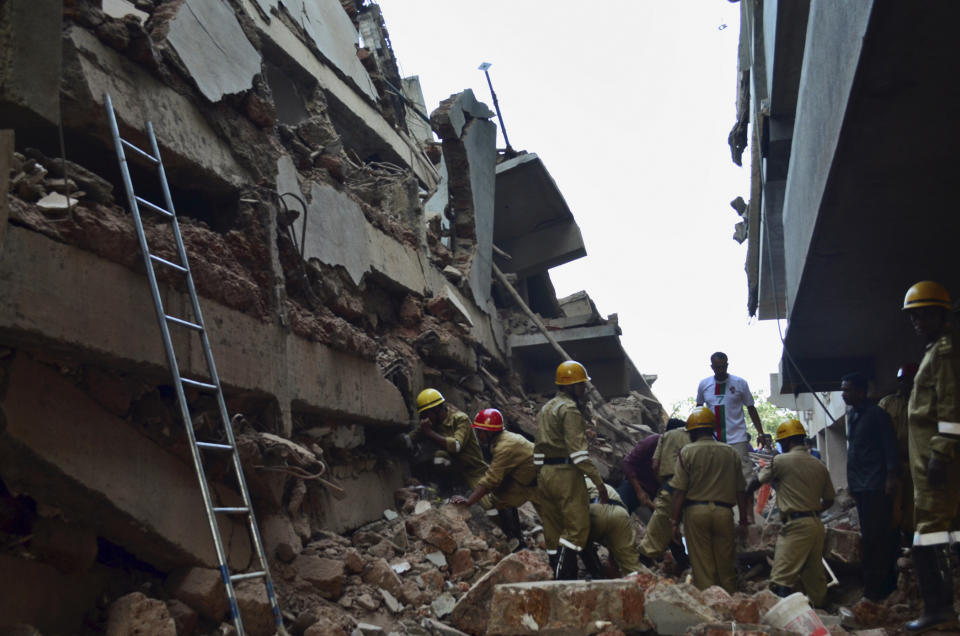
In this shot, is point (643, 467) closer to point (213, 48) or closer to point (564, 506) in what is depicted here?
point (564, 506)

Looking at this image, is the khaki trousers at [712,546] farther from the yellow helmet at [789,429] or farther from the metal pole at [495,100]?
the metal pole at [495,100]

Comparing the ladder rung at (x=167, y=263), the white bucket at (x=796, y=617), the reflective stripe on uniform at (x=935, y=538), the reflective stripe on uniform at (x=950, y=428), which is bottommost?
the white bucket at (x=796, y=617)

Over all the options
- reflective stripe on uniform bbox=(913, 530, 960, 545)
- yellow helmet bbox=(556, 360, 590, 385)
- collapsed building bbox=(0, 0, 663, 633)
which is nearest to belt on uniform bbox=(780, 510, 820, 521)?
yellow helmet bbox=(556, 360, 590, 385)

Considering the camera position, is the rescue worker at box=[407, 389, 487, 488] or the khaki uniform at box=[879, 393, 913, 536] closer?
the khaki uniform at box=[879, 393, 913, 536]

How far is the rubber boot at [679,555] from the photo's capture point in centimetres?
748

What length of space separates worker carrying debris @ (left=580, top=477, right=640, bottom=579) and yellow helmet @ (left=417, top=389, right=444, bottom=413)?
1661 mm

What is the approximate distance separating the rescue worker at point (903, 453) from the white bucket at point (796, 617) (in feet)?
7.27

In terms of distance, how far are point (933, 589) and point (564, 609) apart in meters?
1.94

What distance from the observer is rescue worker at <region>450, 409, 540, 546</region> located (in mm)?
6895

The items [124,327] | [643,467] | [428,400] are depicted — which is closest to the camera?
[124,327]

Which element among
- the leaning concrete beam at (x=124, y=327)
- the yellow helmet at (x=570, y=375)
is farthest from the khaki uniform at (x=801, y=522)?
the leaning concrete beam at (x=124, y=327)

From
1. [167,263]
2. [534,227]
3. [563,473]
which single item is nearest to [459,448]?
[563,473]

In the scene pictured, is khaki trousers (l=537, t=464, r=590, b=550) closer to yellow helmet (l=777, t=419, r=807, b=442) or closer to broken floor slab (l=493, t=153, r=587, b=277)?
yellow helmet (l=777, t=419, r=807, b=442)

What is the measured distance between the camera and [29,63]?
114 inches
